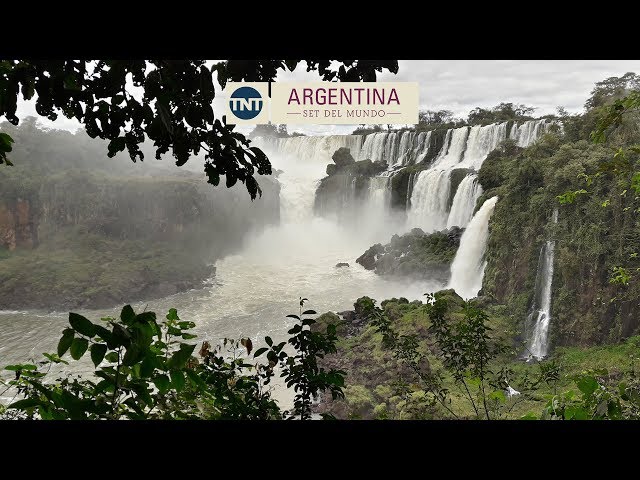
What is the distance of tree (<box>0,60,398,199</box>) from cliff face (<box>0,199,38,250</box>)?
17735 millimetres

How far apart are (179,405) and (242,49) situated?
1118mm

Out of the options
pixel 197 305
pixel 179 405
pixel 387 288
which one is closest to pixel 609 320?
pixel 387 288

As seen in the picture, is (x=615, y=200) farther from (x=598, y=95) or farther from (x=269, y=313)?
(x=269, y=313)

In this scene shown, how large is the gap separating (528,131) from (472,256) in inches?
139

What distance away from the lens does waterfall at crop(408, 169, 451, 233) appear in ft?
37.4

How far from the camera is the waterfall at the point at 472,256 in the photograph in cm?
977

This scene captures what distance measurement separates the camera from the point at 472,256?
10.0 meters

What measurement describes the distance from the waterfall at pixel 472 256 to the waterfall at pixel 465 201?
0.58 meters

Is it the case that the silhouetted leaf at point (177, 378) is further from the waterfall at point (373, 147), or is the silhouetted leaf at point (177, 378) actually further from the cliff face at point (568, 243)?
the waterfall at point (373, 147)

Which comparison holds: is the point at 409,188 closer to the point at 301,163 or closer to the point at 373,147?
the point at 373,147

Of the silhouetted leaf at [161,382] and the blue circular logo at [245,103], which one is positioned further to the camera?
the blue circular logo at [245,103]

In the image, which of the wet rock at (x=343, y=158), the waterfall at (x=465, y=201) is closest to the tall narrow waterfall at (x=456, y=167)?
the waterfall at (x=465, y=201)

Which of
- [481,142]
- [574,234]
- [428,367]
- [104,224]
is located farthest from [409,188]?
[104,224]
